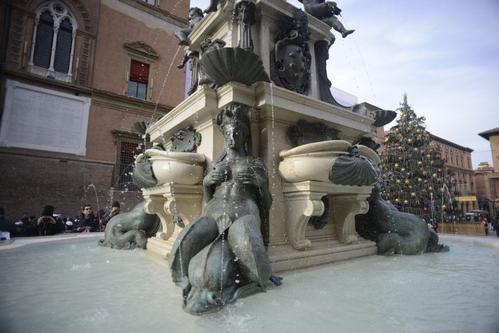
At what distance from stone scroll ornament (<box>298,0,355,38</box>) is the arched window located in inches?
522

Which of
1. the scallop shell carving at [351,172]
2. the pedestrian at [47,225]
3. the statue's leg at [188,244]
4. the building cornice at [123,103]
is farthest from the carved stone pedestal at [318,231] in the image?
the building cornice at [123,103]

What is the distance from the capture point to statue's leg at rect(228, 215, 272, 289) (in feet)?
6.49

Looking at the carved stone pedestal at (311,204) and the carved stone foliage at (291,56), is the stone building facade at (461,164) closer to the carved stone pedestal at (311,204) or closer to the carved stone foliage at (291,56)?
the carved stone foliage at (291,56)

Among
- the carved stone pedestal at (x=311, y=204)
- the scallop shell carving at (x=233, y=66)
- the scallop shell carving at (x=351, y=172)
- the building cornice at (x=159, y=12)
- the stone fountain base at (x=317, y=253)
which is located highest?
the building cornice at (x=159, y=12)

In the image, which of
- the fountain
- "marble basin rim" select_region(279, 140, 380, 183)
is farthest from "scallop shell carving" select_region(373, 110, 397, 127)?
"marble basin rim" select_region(279, 140, 380, 183)

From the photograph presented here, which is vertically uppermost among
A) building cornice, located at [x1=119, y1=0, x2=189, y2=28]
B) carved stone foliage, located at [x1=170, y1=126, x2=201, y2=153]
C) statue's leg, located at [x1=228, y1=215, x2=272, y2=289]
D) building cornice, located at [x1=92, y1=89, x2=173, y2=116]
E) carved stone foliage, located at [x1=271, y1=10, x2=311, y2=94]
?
building cornice, located at [x1=119, y1=0, x2=189, y2=28]

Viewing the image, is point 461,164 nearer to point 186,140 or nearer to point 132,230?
point 186,140

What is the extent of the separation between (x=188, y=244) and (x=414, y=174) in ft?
38.3

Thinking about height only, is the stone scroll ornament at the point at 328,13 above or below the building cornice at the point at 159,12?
below

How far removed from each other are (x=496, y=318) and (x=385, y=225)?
226cm

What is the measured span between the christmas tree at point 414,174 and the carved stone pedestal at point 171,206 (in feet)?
33.1

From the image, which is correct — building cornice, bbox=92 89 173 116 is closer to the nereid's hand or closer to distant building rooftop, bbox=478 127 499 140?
the nereid's hand

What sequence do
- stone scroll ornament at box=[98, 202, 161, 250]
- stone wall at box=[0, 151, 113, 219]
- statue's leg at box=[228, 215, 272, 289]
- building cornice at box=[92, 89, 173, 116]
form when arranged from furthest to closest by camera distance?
building cornice at box=[92, 89, 173, 116] < stone wall at box=[0, 151, 113, 219] < stone scroll ornament at box=[98, 202, 161, 250] < statue's leg at box=[228, 215, 272, 289]

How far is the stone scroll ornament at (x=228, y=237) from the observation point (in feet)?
6.01
